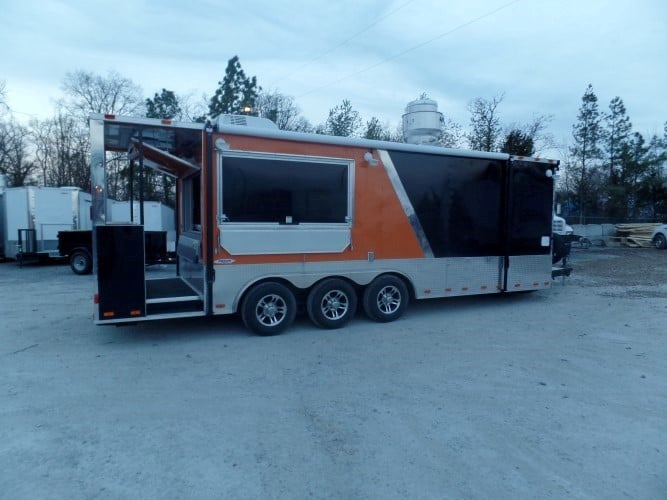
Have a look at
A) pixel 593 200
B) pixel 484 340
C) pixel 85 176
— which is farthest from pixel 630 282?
pixel 85 176

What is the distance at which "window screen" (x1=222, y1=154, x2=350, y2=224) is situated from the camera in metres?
6.20

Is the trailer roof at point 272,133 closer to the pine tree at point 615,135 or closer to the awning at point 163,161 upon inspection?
the awning at point 163,161

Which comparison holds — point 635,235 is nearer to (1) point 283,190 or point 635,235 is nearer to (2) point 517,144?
(2) point 517,144

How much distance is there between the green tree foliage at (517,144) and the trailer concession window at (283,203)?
1976cm

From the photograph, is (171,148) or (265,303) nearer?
(265,303)

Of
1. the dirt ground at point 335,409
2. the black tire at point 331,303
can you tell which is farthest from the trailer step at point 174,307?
the black tire at point 331,303

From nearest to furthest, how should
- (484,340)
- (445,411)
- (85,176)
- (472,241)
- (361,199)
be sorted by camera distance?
(445,411), (484,340), (361,199), (472,241), (85,176)

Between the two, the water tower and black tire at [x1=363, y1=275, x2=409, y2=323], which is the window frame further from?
the water tower

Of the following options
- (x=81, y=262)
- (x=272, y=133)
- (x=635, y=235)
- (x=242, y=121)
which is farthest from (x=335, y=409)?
(x=635, y=235)

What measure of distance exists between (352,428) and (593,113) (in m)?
39.6

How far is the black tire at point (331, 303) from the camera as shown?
22.5ft

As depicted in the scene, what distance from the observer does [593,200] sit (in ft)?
110

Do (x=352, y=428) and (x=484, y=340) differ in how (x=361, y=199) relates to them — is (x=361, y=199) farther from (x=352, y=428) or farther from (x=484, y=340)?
(x=352, y=428)

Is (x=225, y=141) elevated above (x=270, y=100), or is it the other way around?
(x=270, y=100)
